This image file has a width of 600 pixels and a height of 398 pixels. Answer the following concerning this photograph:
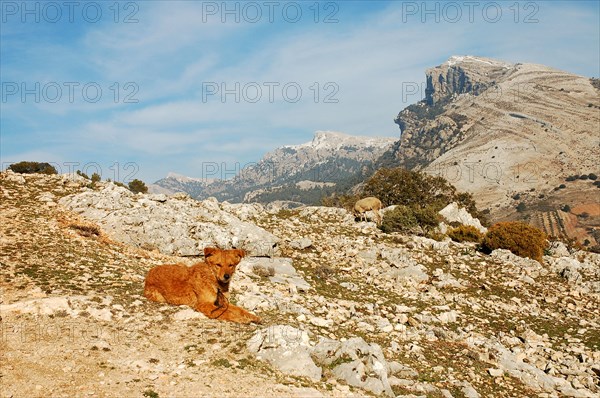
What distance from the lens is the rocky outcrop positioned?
1703 cm

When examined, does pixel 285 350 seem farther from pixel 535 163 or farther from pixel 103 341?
pixel 535 163

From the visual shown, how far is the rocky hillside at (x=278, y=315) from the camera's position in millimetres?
7496

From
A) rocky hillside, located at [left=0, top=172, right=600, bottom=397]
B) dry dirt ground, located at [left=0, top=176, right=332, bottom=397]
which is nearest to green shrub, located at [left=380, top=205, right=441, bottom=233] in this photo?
rocky hillside, located at [left=0, top=172, right=600, bottom=397]

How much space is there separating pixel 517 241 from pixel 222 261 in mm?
21015

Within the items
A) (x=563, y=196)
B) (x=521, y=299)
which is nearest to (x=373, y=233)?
(x=521, y=299)

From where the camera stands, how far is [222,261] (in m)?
9.88

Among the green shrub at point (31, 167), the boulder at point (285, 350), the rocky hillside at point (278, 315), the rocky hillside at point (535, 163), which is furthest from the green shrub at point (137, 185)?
the rocky hillside at point (535, 163)

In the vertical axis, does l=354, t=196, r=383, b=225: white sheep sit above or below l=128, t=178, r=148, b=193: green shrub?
below

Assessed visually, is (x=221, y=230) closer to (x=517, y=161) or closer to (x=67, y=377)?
(x=67, y=377)

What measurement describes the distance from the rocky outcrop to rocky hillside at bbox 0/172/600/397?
0.31 ft

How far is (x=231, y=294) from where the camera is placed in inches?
489

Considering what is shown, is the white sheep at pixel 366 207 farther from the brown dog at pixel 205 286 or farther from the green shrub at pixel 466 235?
the brown dog at pixel 205 286

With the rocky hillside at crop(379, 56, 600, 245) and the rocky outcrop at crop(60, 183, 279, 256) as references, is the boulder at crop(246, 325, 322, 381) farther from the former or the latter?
the rocky hillside at crop(379, 56, 600, 245)

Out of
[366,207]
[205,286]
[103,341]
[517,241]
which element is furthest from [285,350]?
[366,207]
